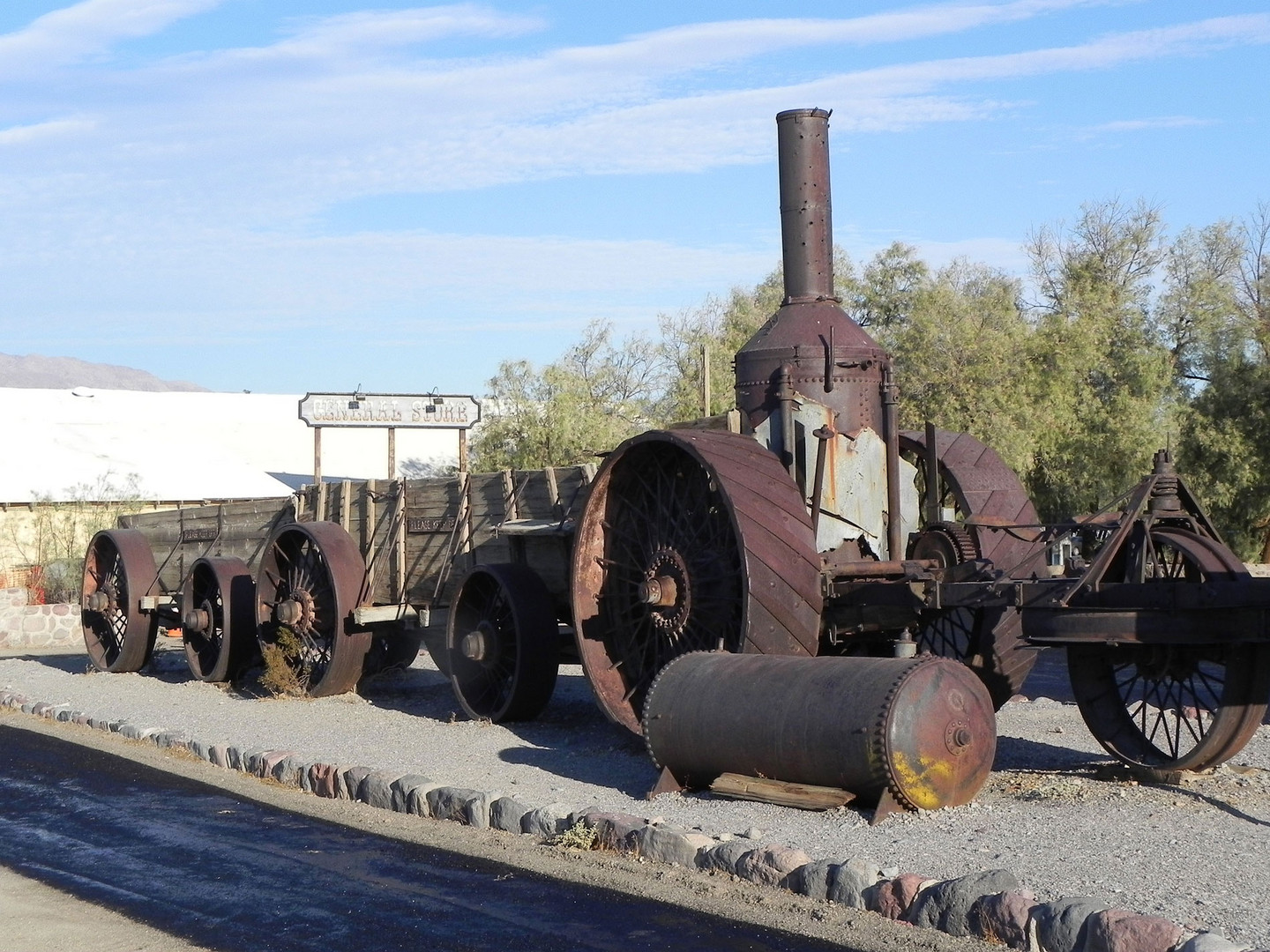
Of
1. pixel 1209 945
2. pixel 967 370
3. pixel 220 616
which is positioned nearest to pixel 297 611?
pixel 220 616

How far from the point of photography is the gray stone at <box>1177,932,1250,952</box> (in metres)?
5.14

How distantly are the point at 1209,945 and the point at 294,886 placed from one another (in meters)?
4.11

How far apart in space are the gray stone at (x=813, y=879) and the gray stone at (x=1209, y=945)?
5.43 feet

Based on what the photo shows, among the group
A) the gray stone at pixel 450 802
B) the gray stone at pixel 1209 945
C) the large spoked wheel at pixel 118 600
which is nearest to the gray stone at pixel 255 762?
the gray stone at pixel 450 802

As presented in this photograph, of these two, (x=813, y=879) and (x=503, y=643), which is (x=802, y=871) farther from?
(x=503, y=643)

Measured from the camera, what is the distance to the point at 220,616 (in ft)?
51.3

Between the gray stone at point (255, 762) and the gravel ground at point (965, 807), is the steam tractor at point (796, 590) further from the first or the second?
the gray stone at point (255, 762)

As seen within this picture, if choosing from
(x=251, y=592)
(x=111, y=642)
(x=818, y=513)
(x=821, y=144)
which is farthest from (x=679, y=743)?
(x=111, y=642)

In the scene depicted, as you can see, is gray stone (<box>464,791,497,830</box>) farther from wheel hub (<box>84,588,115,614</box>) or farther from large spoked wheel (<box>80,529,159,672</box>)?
wheel hub (<box>84,588,115,614</box>)

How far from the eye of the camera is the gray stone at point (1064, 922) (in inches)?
218

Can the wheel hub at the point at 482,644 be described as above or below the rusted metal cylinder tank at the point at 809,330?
below

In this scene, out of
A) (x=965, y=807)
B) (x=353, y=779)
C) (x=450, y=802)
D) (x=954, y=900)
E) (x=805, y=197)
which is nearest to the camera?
(x=954, y=900)

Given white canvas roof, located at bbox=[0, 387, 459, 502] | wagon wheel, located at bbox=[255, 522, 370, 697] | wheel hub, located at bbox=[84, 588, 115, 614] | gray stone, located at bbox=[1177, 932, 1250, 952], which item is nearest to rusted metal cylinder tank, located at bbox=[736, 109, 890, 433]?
wagon wheel, located at bbox=[255, 522, 370, 697]

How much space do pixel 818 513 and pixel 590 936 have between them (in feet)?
15.3
